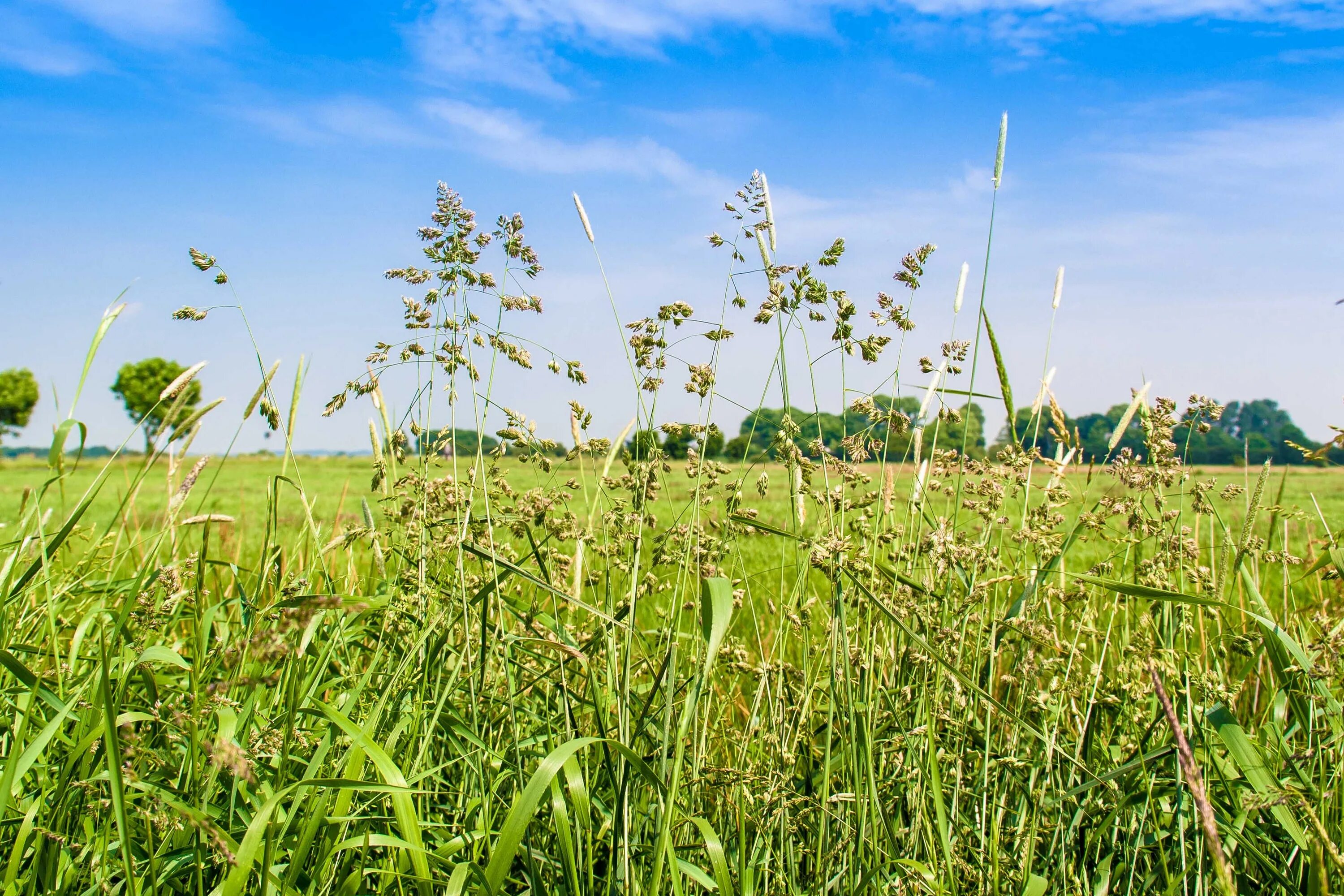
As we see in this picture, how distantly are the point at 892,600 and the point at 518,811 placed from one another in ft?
3.49

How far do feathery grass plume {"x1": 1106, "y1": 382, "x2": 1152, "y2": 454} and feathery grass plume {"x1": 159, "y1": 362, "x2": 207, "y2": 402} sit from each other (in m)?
2.24

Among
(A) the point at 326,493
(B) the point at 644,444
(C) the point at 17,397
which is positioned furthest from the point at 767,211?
(C) the point at 17,397

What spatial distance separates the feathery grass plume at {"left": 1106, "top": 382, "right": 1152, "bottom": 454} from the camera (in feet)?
6.98

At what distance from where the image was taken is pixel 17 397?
249 feet

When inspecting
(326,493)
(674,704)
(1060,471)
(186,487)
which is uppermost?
(1060,471)

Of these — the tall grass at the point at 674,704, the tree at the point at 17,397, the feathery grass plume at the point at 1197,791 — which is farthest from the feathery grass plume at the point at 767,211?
the tree at the point at 17,397

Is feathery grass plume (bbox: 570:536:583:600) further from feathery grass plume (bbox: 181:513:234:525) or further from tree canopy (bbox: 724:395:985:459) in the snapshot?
feathery grass plume (bbox: 181:513:234:525)

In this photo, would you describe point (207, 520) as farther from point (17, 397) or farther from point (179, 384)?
point (17, 397)

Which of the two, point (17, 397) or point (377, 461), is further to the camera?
point (17, 397)

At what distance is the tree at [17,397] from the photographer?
2899 inches

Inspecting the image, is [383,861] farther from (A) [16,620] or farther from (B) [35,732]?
(A) [16,620]

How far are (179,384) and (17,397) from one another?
9346 centimetres

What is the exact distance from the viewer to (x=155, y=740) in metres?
2.04

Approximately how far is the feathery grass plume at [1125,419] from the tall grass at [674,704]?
0.08 feet
